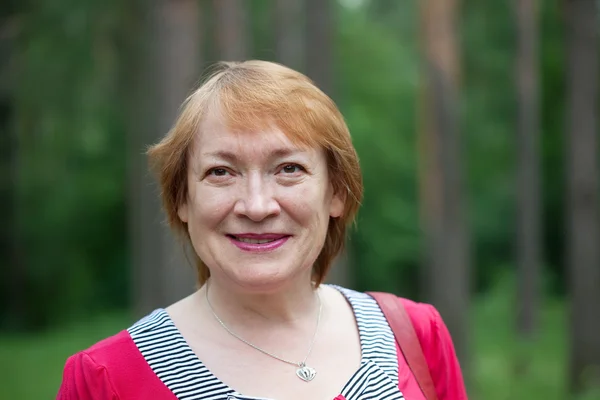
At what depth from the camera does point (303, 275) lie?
7.62ft

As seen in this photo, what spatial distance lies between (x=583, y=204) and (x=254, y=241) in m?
7.60

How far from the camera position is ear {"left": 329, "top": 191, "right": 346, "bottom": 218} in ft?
7.55

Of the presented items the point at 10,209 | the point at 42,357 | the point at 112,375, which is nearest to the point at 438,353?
the point at 112,375

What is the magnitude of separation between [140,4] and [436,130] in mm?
7031

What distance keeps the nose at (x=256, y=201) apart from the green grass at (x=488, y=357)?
788 centimetres

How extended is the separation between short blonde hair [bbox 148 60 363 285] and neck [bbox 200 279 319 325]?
0.27 meters

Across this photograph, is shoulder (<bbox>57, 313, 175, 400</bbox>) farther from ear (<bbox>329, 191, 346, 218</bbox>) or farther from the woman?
ear (<bbox>329, 191, 346, 218</bbox>)

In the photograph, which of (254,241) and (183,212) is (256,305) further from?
(183,212)

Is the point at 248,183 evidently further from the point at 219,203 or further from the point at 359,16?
the point at 359,16

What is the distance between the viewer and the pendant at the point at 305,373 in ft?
6.95

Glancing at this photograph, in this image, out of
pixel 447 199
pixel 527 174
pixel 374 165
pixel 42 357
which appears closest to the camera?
pixel 447 199

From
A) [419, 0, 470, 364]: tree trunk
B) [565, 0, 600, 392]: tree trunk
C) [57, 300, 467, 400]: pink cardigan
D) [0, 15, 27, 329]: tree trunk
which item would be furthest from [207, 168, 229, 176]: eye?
[0, 15, 27, 329]: tree trunk

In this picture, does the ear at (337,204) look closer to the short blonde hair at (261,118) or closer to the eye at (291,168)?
the short blonde hair at (261,118)

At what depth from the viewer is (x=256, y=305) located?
A: 2.22 meters
